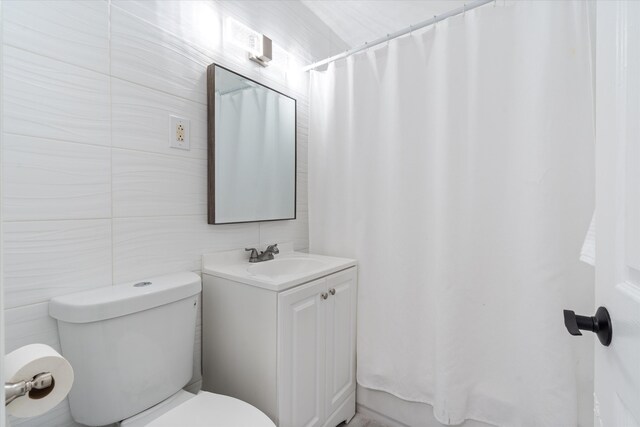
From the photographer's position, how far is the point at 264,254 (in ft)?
5.15

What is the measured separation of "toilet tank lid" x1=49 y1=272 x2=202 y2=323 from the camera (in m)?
0.88

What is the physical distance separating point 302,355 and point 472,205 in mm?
964

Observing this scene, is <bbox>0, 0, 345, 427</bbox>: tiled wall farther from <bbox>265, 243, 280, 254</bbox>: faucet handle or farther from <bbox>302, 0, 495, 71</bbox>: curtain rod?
<bbox>302, 0, 495, 71</bbox>: curtain rod

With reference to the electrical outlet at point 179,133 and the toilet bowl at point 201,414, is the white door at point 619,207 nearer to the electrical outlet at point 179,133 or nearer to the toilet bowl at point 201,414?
the toilet bowl at point 201,414

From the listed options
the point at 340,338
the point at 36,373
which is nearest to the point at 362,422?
the point at 340,338

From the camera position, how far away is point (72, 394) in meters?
0.92

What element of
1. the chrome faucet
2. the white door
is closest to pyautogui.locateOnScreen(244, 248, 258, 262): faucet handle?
the chrome faucet

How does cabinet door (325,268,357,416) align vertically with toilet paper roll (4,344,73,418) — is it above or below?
below

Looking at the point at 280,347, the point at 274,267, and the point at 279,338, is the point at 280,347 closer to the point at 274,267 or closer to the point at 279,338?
the point at 279,338

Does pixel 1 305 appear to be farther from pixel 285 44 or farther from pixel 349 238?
pixel 285 44

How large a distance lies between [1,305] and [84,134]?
837 mm

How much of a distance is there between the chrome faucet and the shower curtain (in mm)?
366

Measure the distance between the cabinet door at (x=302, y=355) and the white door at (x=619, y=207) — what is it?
2.91 ft

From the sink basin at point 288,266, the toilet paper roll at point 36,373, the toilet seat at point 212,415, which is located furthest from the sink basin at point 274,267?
the toilet paper roll at point 36,373
